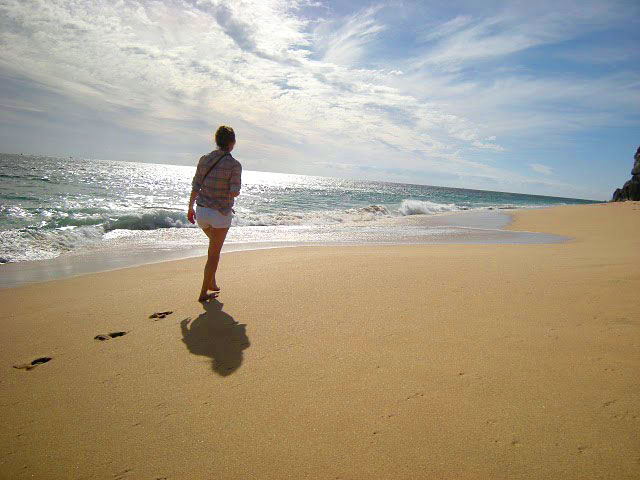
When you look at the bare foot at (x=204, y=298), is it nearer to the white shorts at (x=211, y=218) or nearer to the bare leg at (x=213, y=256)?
the bare leg at (x=213, y=256)

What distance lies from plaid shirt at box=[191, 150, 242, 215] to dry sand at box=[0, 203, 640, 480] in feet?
3.58

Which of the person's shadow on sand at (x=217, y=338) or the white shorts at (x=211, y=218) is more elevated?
the white shorts at (x=211, y=218)

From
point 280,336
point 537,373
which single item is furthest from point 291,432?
point 537,373

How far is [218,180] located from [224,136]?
0.52 metres

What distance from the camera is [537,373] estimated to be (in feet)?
7.38

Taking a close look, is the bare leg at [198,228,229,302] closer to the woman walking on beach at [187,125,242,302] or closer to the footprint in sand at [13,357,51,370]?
the woman walking on beach at [187,125,242,302]

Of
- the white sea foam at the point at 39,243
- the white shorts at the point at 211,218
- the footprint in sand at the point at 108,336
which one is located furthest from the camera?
the white sea foam at the point at 39,243

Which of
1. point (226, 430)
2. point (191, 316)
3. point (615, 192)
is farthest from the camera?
point (615, 192)

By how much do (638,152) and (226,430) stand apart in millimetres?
59668

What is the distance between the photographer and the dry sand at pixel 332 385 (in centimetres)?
165

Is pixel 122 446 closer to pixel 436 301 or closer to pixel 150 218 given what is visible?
pixel 436 301

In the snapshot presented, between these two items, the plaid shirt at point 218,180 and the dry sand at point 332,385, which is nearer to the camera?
the dry sand at point 332,385

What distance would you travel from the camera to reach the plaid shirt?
402 cm

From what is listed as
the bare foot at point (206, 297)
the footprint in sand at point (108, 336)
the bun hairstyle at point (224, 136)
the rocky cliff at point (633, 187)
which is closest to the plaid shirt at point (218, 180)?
the bun hairstyle at point (224, 136)
